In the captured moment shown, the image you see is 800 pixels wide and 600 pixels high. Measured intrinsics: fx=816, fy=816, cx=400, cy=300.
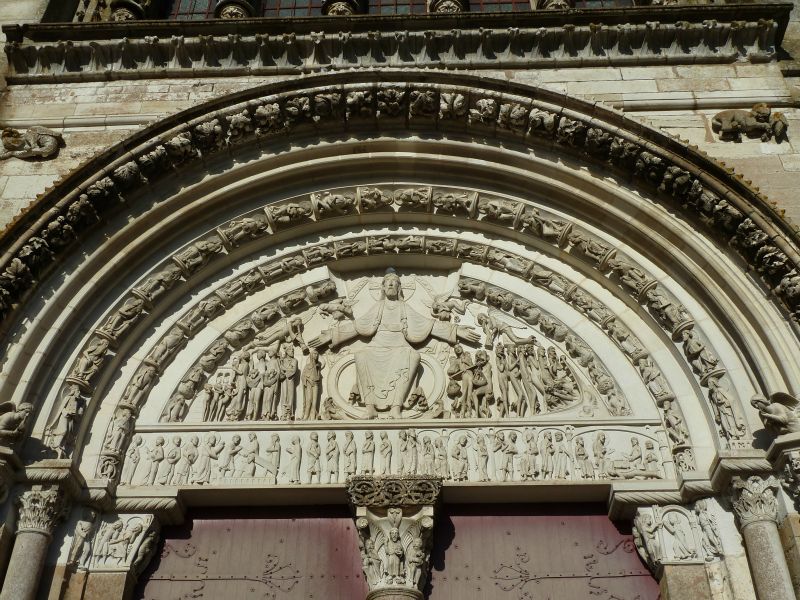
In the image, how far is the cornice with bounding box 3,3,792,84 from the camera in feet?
26.4

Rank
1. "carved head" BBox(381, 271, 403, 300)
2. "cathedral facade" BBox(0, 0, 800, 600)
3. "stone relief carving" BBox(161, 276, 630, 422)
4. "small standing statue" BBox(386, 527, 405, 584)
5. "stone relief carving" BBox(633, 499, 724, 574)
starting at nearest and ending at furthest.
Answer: "stone relief carving" BBox(633, 499, 724, 574)
"small standing statue" BBox(386, 527, 405, 584)
"cathedral facade" BBox(0, 0, 800, 600)
"stone relief carving" BBox(161, 276, 630, 422)
"carved head" BBox(381, 271, 403, 300)

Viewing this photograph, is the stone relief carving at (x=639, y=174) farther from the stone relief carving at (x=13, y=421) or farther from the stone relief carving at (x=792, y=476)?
the stone relief carving at (x=792, y=476)

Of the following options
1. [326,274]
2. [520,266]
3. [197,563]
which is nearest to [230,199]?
[326,274]

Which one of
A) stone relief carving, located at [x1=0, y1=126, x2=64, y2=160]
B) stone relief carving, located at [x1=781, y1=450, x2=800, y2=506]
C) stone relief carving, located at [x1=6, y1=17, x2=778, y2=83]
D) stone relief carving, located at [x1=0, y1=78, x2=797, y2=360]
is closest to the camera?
stone relief carving, located at [x1=781, y1=450, x2=800, y2=506]

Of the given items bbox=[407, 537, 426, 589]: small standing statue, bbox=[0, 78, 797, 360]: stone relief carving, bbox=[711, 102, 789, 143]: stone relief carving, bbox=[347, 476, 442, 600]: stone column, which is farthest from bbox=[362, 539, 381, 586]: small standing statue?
bbox=[711, 102, 789, 143]: stone relief carving

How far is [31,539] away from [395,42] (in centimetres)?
556

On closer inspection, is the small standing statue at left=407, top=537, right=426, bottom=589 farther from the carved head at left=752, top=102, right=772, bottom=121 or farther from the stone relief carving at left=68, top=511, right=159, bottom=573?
the carved head at left=752, top=102, right=772, bottom=121

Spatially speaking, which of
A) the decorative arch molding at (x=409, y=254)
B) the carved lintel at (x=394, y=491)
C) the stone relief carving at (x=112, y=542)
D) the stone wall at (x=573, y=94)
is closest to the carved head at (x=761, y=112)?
the stone wall at (x=573, y=94)

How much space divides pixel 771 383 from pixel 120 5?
313 inches

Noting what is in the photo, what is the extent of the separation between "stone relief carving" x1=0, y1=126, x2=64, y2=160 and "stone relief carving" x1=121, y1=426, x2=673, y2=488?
9.27 ft

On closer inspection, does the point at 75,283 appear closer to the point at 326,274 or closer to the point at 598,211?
the point at 326,274

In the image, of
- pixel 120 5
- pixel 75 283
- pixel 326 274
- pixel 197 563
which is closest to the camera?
pixel 197 563

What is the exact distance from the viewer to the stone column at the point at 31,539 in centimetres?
559

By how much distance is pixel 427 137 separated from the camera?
790 cm
